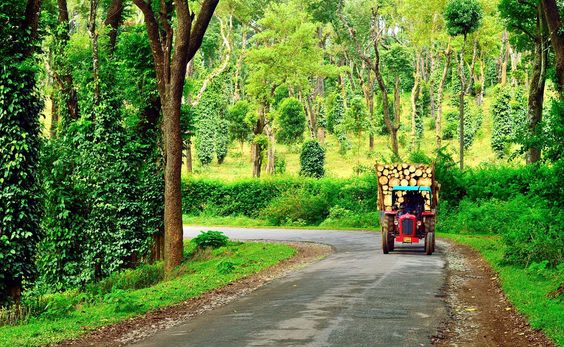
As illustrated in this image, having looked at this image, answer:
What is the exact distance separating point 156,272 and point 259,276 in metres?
6.05

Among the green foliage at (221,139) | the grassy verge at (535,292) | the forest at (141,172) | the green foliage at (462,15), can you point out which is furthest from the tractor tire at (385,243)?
the green foliage at (221,139)

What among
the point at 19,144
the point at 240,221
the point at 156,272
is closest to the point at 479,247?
the point at 156,272

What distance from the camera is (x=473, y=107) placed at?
8206 cm

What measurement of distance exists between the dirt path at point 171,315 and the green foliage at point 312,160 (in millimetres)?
35606

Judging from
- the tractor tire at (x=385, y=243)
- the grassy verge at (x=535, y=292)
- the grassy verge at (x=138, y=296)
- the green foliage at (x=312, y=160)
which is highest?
the green foliage at (x=312, y=160)

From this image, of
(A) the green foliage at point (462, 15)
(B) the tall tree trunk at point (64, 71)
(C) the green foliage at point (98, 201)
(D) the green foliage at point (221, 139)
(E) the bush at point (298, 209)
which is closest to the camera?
(C) the green foliage at point (98, 201)

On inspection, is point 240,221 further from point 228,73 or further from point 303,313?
point 228,73

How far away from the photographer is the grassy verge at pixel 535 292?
38.6 feet

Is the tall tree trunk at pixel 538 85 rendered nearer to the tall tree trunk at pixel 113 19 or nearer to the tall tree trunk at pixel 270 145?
the tall tree trunk at pixel 113 19

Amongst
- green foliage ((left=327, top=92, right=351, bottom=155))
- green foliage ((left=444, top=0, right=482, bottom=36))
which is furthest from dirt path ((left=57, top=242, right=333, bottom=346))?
green foliage ((left=327, top=92, right=351, bottom=155))

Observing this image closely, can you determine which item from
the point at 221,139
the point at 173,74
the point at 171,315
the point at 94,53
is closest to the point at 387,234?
the point at 173,74

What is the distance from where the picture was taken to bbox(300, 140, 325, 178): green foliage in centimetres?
5725

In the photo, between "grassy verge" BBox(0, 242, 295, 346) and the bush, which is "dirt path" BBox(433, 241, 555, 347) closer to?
"grassy verge" BBox(0, 242, 295, 346)

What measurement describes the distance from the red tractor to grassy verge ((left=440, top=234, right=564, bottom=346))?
7.08 ft
